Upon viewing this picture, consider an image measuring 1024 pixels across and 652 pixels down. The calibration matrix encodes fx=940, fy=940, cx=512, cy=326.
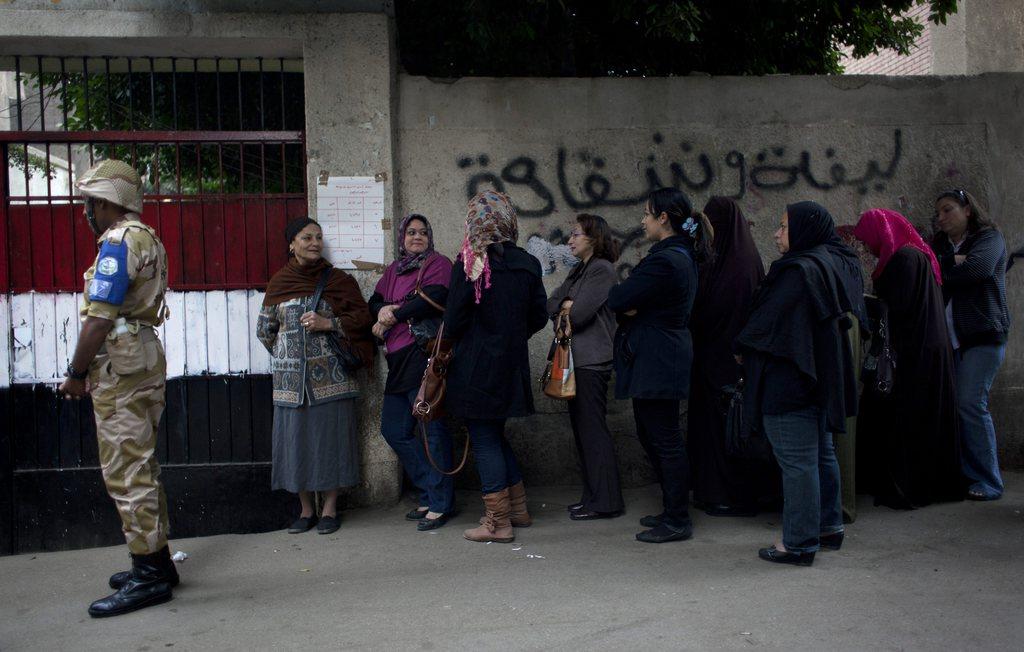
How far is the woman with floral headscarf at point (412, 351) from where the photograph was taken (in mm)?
5004

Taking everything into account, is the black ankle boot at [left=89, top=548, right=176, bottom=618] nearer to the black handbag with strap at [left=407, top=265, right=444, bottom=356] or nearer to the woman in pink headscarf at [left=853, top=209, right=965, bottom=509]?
the black handbag with strap at [left=407, top=265, right=444, bottom=356]

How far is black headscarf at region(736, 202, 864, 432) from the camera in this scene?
3992 millimetres

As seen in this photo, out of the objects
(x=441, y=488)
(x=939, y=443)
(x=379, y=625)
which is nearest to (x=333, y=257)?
(x=441, y=488)

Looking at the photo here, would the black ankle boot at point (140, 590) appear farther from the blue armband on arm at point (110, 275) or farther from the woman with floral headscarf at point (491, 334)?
the woman with floral headscarf at point (491, 334)

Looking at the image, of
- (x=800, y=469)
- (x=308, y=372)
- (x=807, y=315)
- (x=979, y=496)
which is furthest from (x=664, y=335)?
(x=979, y=496)

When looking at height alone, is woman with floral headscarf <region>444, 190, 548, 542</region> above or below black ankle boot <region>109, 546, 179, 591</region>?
above

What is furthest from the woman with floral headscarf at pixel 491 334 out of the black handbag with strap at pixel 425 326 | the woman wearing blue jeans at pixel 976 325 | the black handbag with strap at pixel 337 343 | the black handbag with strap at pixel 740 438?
the woman wearing blue jeans at pixel 976 325

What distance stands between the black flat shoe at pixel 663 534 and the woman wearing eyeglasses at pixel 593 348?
44cm

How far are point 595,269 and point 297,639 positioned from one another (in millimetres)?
2455

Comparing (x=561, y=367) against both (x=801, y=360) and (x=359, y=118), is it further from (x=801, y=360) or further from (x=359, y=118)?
(x=359, y=118)

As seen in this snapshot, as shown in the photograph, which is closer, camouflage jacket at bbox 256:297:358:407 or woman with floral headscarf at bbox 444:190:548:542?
woman with floral headscarf at bbox 444:190:548:542

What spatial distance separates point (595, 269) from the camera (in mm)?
5055

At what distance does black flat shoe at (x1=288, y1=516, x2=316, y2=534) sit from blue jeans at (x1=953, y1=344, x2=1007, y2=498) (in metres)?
3.67

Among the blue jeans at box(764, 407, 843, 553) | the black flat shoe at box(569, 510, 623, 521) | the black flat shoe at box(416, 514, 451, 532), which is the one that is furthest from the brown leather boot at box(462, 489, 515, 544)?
the blue jeans at box(764, 407, 843, 553)
